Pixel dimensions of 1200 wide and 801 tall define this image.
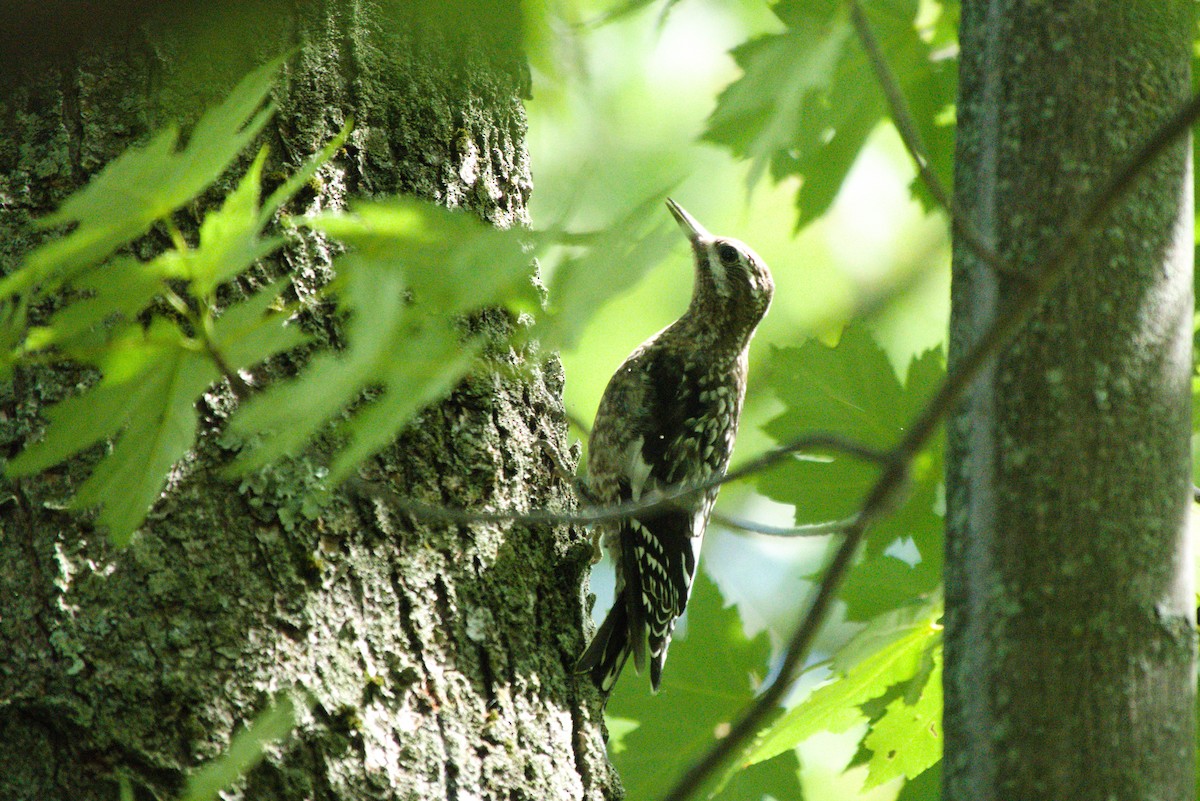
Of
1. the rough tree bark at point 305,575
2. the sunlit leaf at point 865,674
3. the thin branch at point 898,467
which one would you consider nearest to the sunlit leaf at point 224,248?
the thin branch at point 898,467

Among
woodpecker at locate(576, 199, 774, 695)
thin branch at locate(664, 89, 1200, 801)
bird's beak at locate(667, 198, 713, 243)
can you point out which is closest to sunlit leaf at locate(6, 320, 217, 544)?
thin branch at locate(664, 89, 1200, 801)

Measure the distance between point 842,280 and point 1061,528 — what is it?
11.2 ft

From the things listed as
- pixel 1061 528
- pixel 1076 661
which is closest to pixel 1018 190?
pixel 1061 528

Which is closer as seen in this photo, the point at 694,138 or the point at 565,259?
the point at 565,259

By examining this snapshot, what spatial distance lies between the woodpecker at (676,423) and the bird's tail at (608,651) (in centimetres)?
22

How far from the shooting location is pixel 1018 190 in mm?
1327

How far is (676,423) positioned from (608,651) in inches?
44.3

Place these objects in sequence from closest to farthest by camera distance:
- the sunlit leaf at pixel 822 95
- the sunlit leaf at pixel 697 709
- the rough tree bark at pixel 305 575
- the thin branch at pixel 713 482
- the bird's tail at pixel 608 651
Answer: the thin branch at pixel 713 482 → the sunlit leaf at pixel 822 95 → the rough tree bark at pixel 305 575 → the bird's tail at pixel 608 651 → the sunlit leaf at pixel 697 709

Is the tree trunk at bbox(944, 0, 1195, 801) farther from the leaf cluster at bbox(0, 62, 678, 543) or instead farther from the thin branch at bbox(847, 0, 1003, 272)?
the leaf cluster at bbox(0, 62, 678, 543)

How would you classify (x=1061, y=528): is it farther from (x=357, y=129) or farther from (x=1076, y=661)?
(x=357, y=129)

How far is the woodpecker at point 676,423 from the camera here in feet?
10.6

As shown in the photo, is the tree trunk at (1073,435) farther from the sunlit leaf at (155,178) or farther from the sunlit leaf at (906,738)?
the sunlit leaf at (155,178)

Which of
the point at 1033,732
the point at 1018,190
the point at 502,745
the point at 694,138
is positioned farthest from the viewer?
the point at 502,745

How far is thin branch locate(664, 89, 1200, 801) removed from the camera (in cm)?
75
